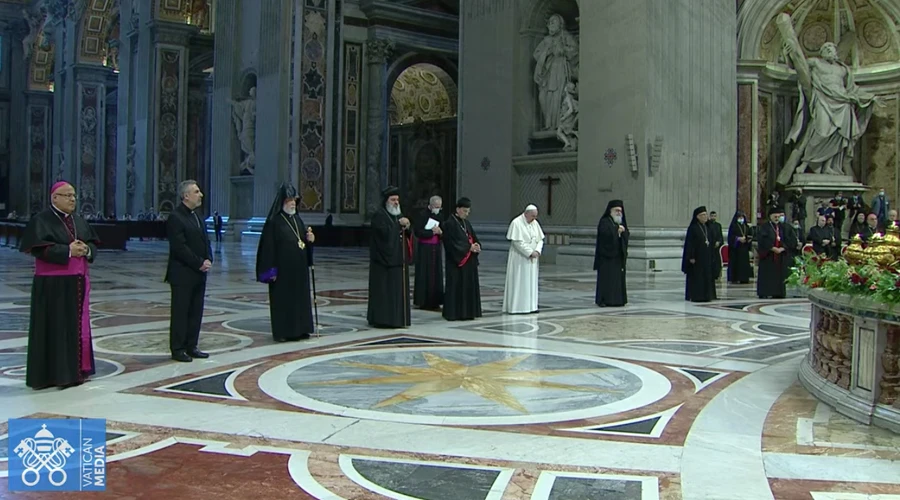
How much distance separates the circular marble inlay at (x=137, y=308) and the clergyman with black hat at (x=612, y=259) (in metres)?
4.68

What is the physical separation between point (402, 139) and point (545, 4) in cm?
1423

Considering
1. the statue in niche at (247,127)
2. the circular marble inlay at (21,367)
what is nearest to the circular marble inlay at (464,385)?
the circular marble inlay at (21,367)

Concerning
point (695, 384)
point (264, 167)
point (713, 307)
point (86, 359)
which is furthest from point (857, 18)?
point (86, 359)

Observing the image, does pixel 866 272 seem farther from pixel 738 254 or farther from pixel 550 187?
pixel 550 187

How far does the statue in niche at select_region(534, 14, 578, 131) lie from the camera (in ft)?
62.5

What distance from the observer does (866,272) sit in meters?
5.10

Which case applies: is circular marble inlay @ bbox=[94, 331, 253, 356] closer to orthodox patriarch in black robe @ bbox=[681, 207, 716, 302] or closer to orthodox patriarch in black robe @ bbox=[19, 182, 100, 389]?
orthodox patriarch in black robe @ bbox=[19, 182, 100, 389]

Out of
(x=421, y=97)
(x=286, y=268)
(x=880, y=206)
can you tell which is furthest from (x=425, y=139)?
(x=286, y=268)

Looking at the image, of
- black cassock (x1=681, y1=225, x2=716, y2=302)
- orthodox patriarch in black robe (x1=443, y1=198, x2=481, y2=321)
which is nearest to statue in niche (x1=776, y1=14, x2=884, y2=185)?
black cassock (x1=681, y1=225, x2=716, y2=302)

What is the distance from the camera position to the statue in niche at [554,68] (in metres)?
19.1

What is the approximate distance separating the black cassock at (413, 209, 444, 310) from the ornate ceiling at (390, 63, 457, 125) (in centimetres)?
2095

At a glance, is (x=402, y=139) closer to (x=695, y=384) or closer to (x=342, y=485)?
(x=695, y=384)

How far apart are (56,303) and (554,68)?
49.5 feet

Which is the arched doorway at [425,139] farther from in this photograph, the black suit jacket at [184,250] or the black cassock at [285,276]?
the black suit jacket at [184,250]
